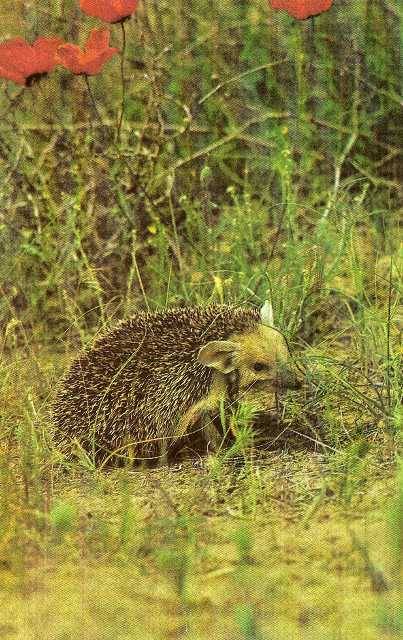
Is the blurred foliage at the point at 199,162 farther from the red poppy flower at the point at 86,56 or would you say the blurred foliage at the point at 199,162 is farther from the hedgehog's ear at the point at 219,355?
the hedgehog's ear at the point at 219,355

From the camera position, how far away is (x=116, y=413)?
489 cm

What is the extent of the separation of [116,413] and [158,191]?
7.57ft

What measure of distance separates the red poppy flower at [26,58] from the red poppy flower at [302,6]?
1090mm

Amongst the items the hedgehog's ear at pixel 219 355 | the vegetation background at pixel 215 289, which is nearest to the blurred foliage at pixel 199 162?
the vegetation background at pixel 215 289

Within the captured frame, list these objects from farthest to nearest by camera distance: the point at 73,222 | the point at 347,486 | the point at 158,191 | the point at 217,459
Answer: the point at 158,191 < the point at 73,222 < the point at 217,459 < the point at 347,486

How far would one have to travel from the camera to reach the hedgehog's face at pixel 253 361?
15.9ft

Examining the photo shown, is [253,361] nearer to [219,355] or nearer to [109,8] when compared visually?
[219,355]

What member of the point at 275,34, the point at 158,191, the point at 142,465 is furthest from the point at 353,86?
the point at 142,465

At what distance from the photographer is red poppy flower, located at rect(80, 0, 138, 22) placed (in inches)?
208

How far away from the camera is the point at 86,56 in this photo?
5.37 metres

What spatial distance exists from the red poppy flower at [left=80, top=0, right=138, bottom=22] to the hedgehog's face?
164 centimetres

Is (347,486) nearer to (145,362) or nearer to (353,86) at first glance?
(145,362)

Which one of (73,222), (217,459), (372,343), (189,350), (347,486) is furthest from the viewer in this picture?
(73,222)

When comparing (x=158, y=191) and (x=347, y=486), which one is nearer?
(x=347, y=486)
